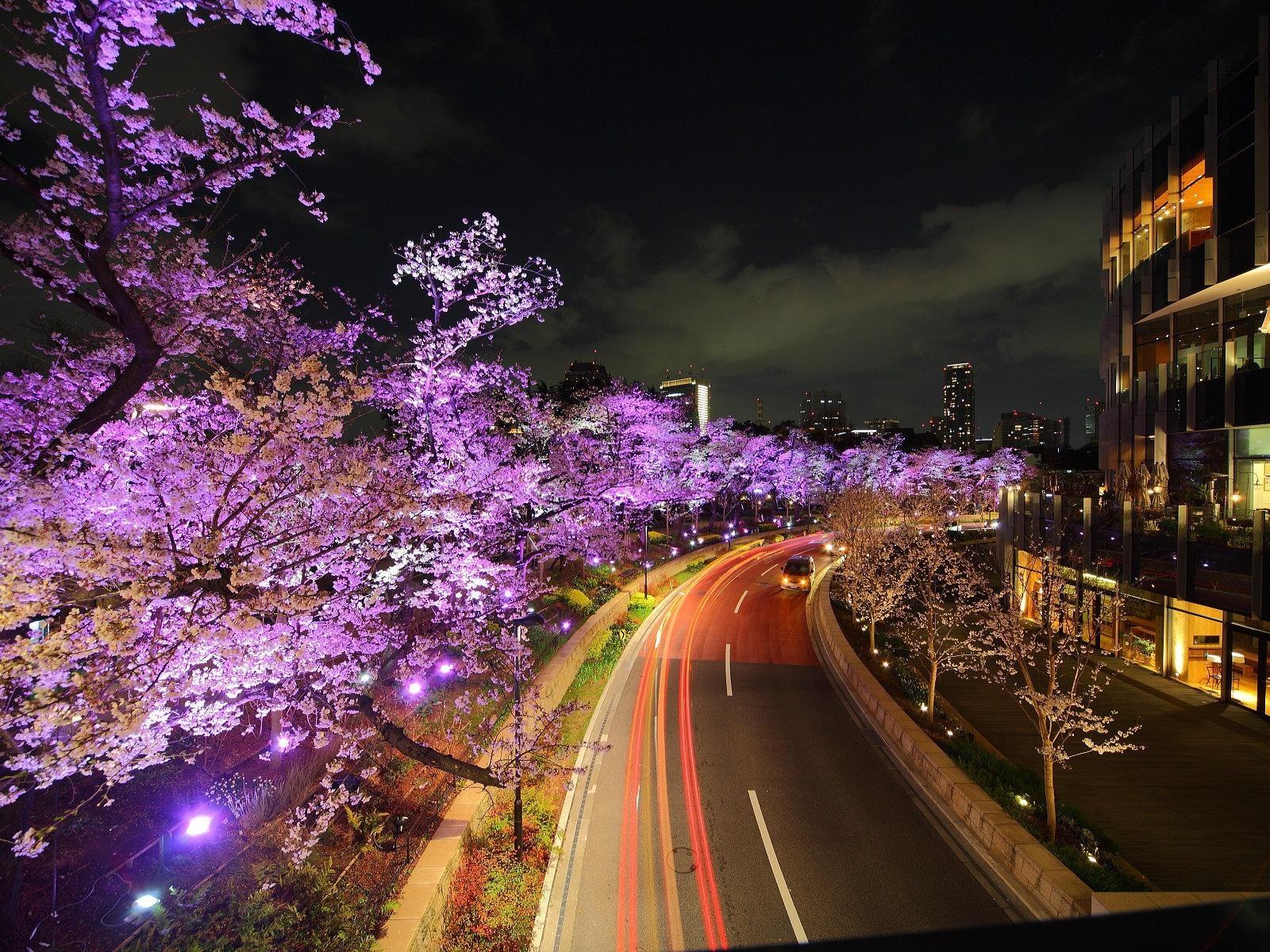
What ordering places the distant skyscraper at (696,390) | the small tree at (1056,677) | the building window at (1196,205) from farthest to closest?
the distant skyscraper at (696,390) → the building window at (1196,205) → the small tree at (1056,677)

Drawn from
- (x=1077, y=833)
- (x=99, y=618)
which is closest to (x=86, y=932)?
(x=99, y=618)

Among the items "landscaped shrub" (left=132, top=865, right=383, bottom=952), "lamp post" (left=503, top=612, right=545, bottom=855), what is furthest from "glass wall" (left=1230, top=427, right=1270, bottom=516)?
"landscaped shrub" (left=132, top=865, right=383, bottom=952)

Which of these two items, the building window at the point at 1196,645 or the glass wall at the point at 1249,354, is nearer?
the building window at the point at 1196,645

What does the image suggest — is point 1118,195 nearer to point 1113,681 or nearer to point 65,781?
point 1113,681

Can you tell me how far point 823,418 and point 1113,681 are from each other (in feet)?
616

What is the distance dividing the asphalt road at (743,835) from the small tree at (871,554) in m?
4.10

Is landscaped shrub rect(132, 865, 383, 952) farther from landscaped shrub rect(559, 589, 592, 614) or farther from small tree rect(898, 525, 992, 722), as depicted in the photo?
landscaped shrub rect(559, 589, 592, 614)

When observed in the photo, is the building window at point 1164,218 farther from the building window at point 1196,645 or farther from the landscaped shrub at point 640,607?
the landscaped shrub at point 640,607

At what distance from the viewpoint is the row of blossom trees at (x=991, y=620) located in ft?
32.5

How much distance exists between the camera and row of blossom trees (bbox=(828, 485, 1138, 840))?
32.5 feet

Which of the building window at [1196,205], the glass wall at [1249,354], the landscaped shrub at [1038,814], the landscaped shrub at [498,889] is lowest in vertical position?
the landscaped shrub at [498,889]

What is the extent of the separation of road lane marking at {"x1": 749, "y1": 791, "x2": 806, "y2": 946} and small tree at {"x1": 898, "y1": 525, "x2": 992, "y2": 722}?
5.96 meters

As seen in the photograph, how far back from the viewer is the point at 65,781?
912cm

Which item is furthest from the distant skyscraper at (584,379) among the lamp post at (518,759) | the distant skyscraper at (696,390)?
the distant skyscraper at (696,390)
